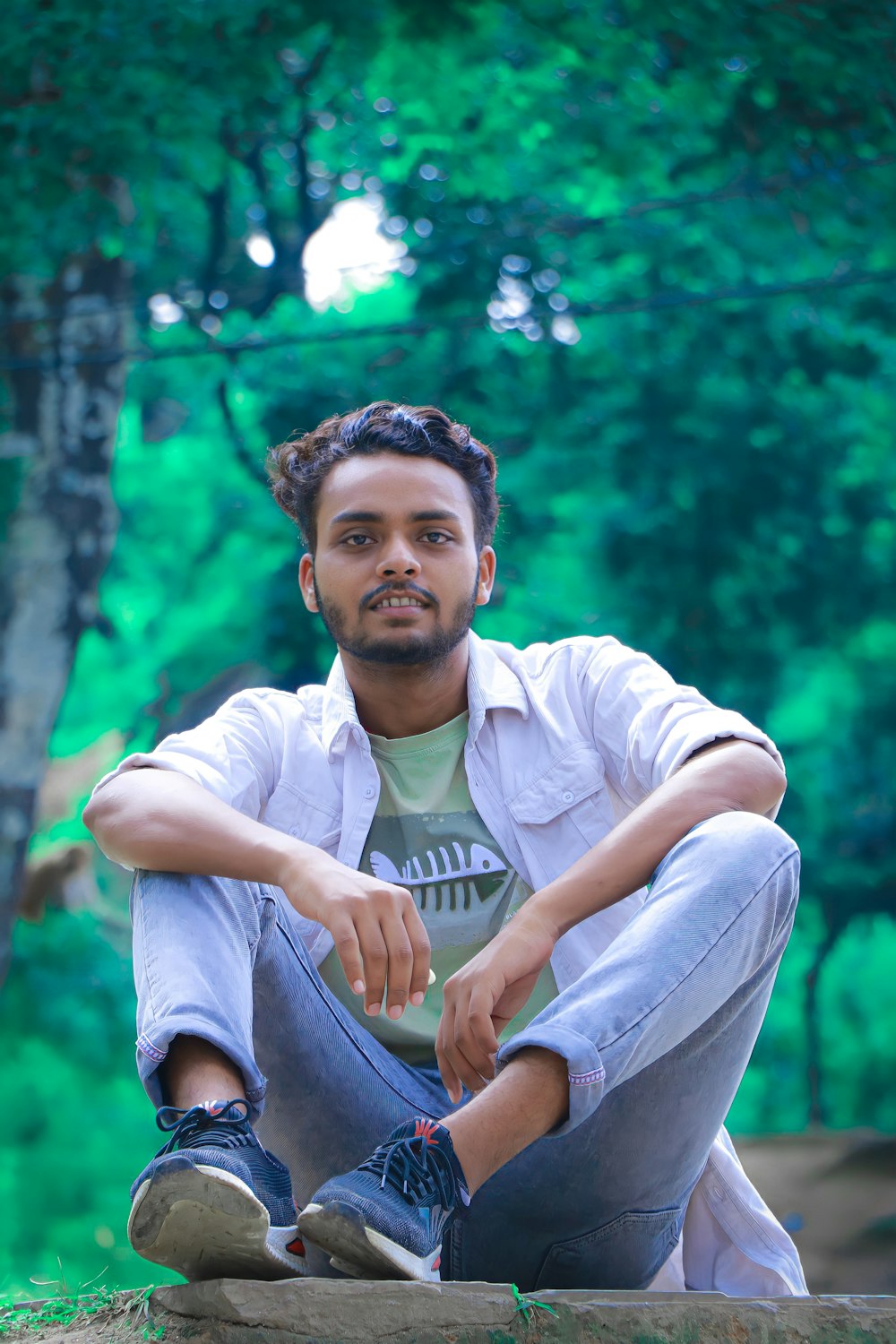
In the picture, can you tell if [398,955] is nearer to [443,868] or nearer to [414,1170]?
[414,1170]

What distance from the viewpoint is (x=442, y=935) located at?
1.52 m

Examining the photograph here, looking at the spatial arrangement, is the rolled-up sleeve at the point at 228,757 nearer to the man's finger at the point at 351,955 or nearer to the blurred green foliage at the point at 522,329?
the man's finger at the point at 351,955

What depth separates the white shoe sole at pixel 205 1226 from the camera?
94cm

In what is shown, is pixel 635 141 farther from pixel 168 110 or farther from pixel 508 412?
pixel 168 110

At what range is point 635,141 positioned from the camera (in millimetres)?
3979

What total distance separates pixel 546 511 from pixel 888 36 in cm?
187

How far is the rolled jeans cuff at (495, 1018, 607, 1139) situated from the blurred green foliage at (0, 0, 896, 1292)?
2.74 meters

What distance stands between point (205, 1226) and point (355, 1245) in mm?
116

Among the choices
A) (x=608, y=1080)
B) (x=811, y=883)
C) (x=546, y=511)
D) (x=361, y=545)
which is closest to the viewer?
(x=608, y=1080)

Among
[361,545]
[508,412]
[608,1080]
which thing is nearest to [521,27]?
[508,412]

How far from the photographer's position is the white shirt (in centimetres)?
141

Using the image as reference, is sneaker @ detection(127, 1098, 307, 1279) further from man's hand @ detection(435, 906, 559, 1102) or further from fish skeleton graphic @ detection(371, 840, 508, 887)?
fish skeleton graphic @ detection(371, 840, 508, 887)

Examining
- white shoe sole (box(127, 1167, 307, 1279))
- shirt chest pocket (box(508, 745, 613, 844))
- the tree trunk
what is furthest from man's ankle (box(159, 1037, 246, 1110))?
the tree trunk

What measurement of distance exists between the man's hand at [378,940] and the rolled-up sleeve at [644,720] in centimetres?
39
